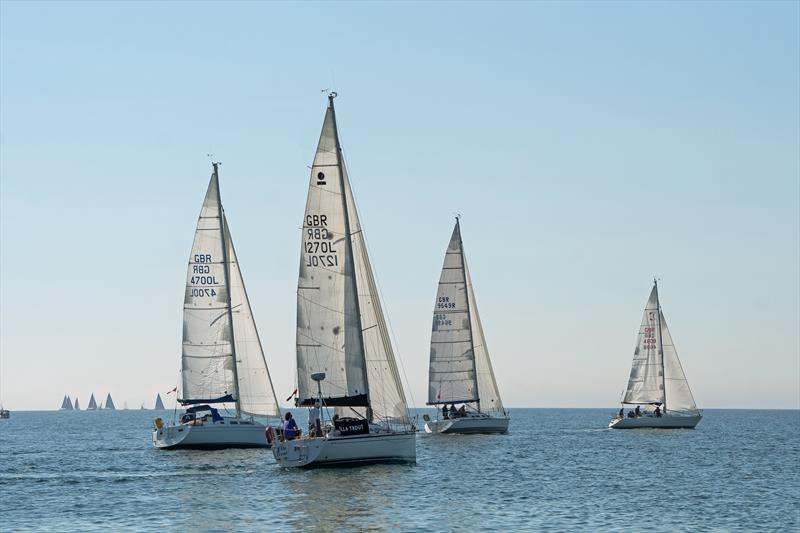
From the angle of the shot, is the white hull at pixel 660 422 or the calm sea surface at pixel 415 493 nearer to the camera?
the calm sea surface at pixel 415 493

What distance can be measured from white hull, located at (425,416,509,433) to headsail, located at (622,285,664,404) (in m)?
20.4

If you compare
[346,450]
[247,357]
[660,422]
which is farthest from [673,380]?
[346,450]

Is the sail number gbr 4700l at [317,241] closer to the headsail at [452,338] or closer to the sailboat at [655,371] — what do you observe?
the headsail at [452,338]

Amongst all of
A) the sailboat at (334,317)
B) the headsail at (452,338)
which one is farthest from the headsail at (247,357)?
the sailboat at (334,317)

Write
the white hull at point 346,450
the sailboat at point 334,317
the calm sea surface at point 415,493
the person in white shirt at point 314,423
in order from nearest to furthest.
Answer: the calm sea surface at point 415,493 < the white hull at point 346,450 < the person in white shirt at point 314,423 < the sailboat at point 334,317

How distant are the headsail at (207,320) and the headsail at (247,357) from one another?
1.29 metres

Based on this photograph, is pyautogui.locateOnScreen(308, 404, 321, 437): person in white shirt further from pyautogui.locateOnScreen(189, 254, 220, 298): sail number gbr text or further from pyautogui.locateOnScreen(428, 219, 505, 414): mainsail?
pyautogui.locateOnScreen(428, 219, 505, 414): mainsail

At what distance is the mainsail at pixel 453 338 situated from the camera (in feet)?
289

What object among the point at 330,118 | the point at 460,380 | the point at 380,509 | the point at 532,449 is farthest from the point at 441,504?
the point at 460,380

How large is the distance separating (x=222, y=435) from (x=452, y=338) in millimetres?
25306

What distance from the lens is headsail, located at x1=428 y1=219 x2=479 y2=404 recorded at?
88188 mm

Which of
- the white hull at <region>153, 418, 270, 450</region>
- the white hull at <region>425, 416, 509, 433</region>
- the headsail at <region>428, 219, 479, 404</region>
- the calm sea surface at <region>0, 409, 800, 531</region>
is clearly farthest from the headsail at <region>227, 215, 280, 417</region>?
the headsail at <region>428, 219, 479, 404</region>

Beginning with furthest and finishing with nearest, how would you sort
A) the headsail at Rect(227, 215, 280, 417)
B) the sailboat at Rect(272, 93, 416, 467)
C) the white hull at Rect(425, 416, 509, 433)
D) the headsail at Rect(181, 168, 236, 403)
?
1. the white hull at Rect(425, 416, 509, 433)
2. the headsail at Rect(227, 215, 280, 417)
3. the headsail at Rect(181, 168, 236, 403)
4. the sailboat at Rect(272, 93, 416, 467)

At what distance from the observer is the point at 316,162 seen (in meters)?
54.6
